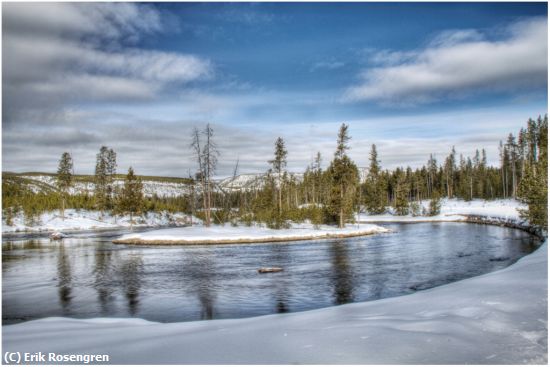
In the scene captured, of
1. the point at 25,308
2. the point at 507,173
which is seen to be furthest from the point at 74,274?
the point at 507,173

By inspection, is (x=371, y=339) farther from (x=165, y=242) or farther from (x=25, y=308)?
(x=165, y=242)

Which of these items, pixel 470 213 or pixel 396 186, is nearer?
pixel 470 213

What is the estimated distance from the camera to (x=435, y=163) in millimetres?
112562

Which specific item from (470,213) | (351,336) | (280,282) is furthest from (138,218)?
(351,336)

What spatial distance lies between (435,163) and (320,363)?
11805cm

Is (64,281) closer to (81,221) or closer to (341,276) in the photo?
(341,276)

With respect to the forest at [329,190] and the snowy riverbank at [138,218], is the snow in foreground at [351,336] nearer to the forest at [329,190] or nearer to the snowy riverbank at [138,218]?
the forest at [329,190]

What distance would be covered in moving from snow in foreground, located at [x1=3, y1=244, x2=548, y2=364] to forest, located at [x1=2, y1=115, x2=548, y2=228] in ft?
102

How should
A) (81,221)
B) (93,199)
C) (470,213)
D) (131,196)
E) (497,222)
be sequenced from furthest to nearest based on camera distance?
(93,199), (81,221), (470,213), (131,196), (497,222)

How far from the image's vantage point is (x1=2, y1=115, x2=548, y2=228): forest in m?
43.9

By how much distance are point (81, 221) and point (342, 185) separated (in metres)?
52.3

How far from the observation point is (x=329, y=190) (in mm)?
51594

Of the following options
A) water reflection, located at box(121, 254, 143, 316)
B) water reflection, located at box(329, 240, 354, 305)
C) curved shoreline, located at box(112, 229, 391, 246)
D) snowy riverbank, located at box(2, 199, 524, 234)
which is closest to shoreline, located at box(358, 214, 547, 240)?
snowy riverbank, located at box(2, 199, 524, 234)

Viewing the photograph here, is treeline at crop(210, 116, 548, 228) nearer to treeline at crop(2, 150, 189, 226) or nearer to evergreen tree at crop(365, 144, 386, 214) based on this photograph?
evergreen tree at crop(365, 144, 386, 214)
